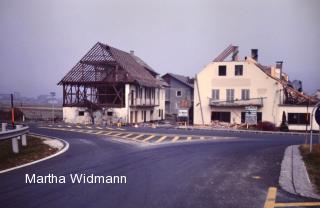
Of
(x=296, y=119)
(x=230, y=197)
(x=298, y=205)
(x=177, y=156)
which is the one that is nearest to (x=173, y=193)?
(x=230, y=197)

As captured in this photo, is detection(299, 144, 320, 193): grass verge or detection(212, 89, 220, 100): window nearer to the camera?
detection(299, 144, 320, 193): grass verge

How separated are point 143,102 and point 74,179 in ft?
132

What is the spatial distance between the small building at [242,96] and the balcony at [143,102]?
8381mm

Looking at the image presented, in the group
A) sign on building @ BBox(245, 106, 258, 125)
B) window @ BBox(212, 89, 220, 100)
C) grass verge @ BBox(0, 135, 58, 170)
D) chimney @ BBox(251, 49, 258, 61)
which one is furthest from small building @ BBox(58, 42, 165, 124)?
grass verge @ BBox(0, 135, 58, 170)

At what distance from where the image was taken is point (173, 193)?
8.35 m

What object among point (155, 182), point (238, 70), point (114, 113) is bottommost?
point (155, 182)

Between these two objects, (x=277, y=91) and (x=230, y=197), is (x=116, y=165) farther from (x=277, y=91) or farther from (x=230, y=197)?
(x=277, y=91)

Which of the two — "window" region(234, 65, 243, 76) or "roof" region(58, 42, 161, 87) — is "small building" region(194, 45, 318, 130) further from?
"roof" region(58, 42, 161, 87)

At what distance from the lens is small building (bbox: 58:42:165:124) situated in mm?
44531

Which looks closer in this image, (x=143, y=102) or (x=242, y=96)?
(x=242, y=96)

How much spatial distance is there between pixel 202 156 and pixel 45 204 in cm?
871

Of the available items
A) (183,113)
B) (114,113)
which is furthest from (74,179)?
(114,113)

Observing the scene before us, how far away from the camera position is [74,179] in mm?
9688

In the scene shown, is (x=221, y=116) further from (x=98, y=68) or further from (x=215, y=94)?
(x=98, y=68)
